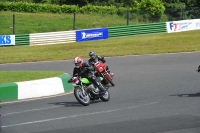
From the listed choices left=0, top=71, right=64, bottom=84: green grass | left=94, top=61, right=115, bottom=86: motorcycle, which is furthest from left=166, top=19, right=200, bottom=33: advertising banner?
left=94, top=61, right=115, bottom=86: motorcycle

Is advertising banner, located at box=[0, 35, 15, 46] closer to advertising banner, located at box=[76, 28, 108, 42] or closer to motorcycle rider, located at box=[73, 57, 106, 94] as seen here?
advertising banner, located at box=[76, 28, 108, 42]

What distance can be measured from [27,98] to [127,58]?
12287 mm

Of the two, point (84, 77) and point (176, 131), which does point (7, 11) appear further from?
point (176, 131)

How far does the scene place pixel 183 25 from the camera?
41.1 metres

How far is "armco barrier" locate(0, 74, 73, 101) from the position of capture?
15.0m

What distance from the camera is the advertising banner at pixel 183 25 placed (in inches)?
1590

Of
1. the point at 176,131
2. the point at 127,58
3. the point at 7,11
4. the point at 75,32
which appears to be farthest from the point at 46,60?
the point at 7,11

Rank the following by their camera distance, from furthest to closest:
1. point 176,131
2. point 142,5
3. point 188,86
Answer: point 142,5
point 188,86
point 176,131

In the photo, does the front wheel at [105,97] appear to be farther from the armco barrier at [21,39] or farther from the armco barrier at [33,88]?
the armco barrier at [21,39]

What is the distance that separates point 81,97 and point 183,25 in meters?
28.3

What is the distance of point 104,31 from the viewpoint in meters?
37.7

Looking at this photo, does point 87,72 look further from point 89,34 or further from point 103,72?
point 89,34

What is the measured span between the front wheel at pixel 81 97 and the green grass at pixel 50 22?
28559 millimetres

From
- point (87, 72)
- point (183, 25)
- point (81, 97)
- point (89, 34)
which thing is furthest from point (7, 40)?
point (81, 97)
